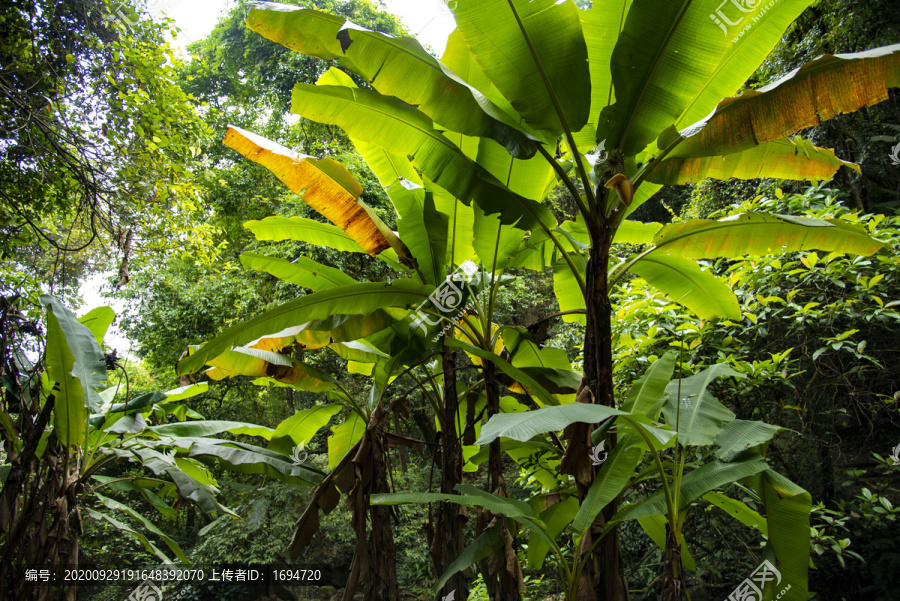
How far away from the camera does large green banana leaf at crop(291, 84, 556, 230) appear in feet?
5.95

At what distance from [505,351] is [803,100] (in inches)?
60.1

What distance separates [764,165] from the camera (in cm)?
194

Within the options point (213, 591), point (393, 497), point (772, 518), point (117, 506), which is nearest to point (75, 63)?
point (117, 506)

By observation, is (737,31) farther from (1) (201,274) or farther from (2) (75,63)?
(1) (201,274)

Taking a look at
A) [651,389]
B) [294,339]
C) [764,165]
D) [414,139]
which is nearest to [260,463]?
[294,339]

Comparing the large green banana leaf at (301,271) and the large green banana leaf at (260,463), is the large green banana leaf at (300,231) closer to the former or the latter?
the large green banana leaf at (301,271)

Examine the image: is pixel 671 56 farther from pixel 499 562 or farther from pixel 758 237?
pixel 499 562

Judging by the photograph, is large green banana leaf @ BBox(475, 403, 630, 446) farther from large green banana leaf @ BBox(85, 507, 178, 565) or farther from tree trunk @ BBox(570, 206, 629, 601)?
large green banana leaf @ BBox(85, 507, 178, 565)

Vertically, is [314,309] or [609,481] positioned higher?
[314,309]

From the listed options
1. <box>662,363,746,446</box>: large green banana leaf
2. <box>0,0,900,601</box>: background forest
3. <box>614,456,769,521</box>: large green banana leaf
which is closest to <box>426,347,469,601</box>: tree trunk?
<box>0,0,900,601</box>: background forest

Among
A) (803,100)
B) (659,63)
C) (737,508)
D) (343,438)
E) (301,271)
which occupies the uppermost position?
(659,63)

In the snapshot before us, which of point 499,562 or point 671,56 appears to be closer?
point 671,56

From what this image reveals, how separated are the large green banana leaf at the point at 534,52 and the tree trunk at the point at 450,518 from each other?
1191 millimetres

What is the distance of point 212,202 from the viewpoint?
9.38 meters
